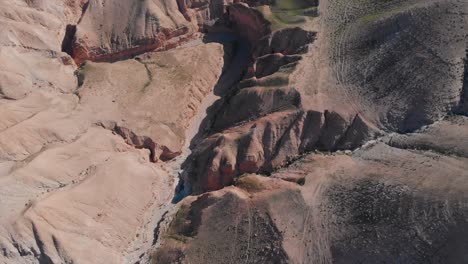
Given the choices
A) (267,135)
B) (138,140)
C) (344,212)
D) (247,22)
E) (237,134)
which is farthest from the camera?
(247,22)

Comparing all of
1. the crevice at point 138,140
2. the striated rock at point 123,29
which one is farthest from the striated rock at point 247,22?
the crevice at point 138,140

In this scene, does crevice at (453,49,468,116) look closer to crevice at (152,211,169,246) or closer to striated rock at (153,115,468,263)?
striated rock at (153,115,468,263)

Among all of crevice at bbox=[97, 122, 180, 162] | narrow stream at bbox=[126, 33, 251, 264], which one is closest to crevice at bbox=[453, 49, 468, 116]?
narrow stream at bbox=[126, 33, 251, 264]

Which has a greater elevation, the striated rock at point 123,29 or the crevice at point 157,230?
the striated rock at point 123,29

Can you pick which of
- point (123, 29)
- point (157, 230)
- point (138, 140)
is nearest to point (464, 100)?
point (157, 230)

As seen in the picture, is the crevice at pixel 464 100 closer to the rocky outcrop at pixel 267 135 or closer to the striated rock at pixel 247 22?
the rocky outcrop at pixel 267 135

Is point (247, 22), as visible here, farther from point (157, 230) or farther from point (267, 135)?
point (157, 230)

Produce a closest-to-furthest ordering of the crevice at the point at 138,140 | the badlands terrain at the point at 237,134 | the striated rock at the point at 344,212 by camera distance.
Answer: the striated rock at the point at 344,212 → the badlands terrain at the point at 237,134 → the crevice at the point at 138,140

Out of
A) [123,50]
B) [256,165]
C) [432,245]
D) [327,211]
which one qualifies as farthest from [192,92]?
[432,245]

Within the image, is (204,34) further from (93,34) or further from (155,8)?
(93,34)
